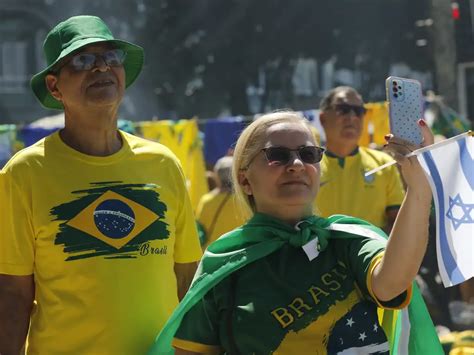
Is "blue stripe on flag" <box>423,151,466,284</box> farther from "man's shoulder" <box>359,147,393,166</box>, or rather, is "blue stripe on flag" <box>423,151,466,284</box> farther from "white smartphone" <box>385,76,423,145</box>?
"man's shoulder" <box>359,147,393,166</box>

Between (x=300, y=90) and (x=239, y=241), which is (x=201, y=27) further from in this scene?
(x=239, y=241)

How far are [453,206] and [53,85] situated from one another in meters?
1.56

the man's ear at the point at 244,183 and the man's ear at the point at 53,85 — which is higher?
the man's ear at the point at 53,85

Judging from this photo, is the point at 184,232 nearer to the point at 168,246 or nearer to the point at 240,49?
the point at 168,246

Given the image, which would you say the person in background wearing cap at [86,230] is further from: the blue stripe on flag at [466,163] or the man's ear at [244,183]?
the blue stripe on flag at [466,163]

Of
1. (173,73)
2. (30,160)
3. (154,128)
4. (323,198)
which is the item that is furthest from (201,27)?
(30,160)

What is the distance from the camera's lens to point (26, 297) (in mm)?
3373

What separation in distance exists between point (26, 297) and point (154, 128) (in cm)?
705

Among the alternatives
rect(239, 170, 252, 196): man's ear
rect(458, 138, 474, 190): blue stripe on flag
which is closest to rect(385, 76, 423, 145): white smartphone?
rect(458, 138, 474, 190): blue stripe on flag

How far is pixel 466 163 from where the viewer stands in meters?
2.86

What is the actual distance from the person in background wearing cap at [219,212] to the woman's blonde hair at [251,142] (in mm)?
3865

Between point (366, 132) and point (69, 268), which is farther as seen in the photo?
point (366, 132)

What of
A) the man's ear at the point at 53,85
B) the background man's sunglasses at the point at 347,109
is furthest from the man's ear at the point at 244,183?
the background man's sunglasses at the point at 347,109

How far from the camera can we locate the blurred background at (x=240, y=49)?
69.6 ft
